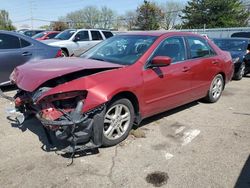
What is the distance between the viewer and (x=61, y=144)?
14.1 ft

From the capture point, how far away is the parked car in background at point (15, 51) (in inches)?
275

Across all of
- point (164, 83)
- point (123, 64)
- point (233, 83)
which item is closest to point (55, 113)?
point (123, 64)

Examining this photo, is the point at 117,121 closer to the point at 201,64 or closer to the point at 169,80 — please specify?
the point at 169,80

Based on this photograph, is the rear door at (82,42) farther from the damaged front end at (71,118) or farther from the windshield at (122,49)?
the damaged front end at (71,118)

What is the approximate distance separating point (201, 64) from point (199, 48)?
371mm

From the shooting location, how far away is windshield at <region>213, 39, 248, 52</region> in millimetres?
10898

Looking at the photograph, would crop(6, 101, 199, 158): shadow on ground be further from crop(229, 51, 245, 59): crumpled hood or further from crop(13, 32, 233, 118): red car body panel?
crop(229, 51, 245, 59): crumpled hood

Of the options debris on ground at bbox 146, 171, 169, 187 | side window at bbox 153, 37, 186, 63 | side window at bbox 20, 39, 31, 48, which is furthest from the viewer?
side window at bbox 20, 39, 31, 48

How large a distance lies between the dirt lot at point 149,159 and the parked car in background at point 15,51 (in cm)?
172

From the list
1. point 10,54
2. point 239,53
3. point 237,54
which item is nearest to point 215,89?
point 237,54

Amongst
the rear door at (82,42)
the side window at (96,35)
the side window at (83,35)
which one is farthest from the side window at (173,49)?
the side window at (96,35)

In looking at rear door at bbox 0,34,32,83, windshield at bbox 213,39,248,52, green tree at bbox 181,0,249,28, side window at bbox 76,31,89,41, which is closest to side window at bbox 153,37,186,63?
rear door at bbox 0,34,32,83

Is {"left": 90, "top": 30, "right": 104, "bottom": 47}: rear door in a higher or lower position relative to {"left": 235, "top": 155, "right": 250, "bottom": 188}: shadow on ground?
higher

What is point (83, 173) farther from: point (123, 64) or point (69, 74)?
point (123, 64)
